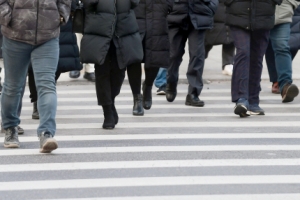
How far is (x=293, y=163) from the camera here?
7.62m

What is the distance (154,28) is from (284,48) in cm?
Answer: 198

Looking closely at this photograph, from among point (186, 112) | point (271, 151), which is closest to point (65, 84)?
point (186, 112)

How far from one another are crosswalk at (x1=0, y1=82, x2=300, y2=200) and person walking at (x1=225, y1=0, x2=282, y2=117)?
0.25 metres

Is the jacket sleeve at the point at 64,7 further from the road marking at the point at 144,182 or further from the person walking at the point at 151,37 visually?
the person walking at the point at 151,37

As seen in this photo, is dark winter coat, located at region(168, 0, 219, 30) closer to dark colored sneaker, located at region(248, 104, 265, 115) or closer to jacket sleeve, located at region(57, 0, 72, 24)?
dark colored sneaker, located at region(248, 104, 265, 115)

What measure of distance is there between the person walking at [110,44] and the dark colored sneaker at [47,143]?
1.18m

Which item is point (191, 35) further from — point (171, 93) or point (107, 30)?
point (107, 30)

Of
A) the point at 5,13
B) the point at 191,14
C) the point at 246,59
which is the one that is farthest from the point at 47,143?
the point at 191,14

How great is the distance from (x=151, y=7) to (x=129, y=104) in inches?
65.8

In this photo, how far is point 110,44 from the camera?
904cm

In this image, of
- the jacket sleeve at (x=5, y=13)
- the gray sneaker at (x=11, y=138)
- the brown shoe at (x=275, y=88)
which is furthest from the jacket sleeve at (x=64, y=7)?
the brown shoe at (x=275, y=88)

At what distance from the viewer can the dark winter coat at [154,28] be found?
9930 mm

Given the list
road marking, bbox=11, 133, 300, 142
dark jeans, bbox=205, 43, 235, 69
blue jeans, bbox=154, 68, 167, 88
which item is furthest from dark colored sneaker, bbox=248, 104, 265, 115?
dark jeans, bbox=205, 43, 235, 69

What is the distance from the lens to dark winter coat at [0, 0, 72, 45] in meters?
7.73
